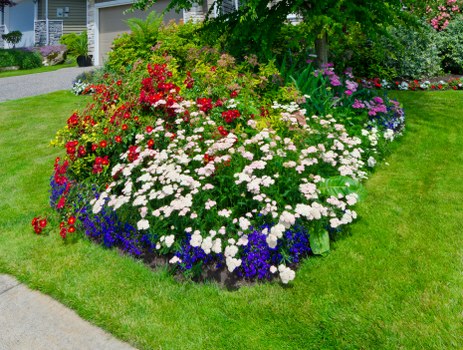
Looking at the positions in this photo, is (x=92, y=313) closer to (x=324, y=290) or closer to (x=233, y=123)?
(x=324, y=290)

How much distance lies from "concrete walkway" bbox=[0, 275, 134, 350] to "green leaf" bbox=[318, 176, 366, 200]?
2.21 meters

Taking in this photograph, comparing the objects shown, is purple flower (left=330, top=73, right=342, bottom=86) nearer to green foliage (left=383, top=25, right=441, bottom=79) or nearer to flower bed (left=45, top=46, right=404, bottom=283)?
flower bed (left=45, top=46, right=404, bottom=283)

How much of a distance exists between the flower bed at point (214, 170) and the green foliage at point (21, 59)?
1841 centimetres

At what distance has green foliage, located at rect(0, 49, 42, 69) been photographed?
20250 millimetres

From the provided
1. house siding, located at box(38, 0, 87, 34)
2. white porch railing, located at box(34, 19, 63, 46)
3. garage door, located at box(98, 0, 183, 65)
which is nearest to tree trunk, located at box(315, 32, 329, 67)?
garage door, located at box(98, 0, 183, 65)

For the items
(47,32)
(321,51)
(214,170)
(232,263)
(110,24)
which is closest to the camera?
(232,263)

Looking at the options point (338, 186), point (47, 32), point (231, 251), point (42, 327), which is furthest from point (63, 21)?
point (231, 251)

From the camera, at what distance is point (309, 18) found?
5.21m

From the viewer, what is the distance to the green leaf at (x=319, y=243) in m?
3.30

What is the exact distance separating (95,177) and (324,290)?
9.29ft

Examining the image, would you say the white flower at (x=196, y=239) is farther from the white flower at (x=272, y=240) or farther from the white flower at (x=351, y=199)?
the white flower at (x=351, y=199)

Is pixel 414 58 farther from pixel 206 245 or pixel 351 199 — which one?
pixel 206 245

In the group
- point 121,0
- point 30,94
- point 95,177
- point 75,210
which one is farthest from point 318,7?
point 121,0

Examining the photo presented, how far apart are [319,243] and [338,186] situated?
2.26 ft
